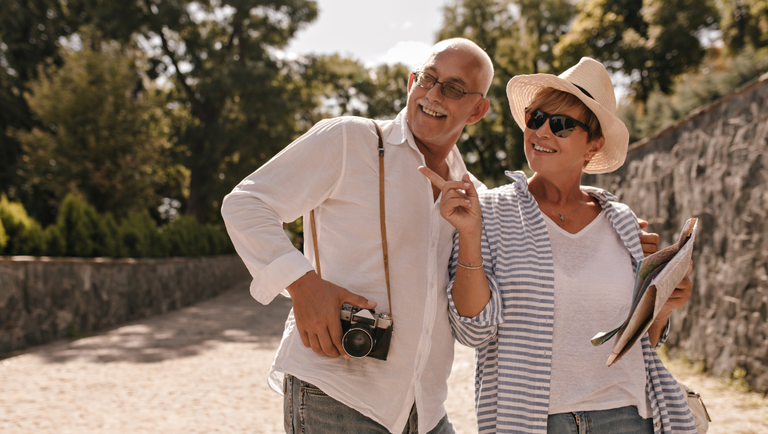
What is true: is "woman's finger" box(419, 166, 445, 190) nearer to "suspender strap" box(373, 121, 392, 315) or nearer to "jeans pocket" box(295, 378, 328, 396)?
"suspender strap" box(373, 121, 392, 315)

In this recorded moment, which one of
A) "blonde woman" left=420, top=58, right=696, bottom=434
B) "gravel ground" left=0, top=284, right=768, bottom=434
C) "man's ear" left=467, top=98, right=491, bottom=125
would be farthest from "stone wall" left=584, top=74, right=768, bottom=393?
"man's ear" left=467, top=98, right=491, bottom=125

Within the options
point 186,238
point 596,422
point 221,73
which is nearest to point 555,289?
point 596,422

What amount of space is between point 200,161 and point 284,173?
68.2 ft

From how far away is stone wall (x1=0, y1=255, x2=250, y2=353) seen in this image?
7141 millimetres

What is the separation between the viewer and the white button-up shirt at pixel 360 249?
1.64 metres

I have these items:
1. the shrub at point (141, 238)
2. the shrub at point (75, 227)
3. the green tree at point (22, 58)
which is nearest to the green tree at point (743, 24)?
the shrub at point (141, 238)

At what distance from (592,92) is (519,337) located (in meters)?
1.01

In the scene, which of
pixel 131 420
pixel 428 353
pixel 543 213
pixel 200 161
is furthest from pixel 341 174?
pixel 200 161

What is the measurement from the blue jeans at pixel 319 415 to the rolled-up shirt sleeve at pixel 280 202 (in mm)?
326

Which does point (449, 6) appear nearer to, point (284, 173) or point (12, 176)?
point (12, 176)

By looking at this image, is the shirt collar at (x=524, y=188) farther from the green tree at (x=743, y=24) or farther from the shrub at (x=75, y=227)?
the green tree at (x=743, y=24)

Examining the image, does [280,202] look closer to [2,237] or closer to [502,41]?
[2,237]

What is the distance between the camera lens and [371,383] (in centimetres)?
170

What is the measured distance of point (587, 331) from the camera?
1857 mm
